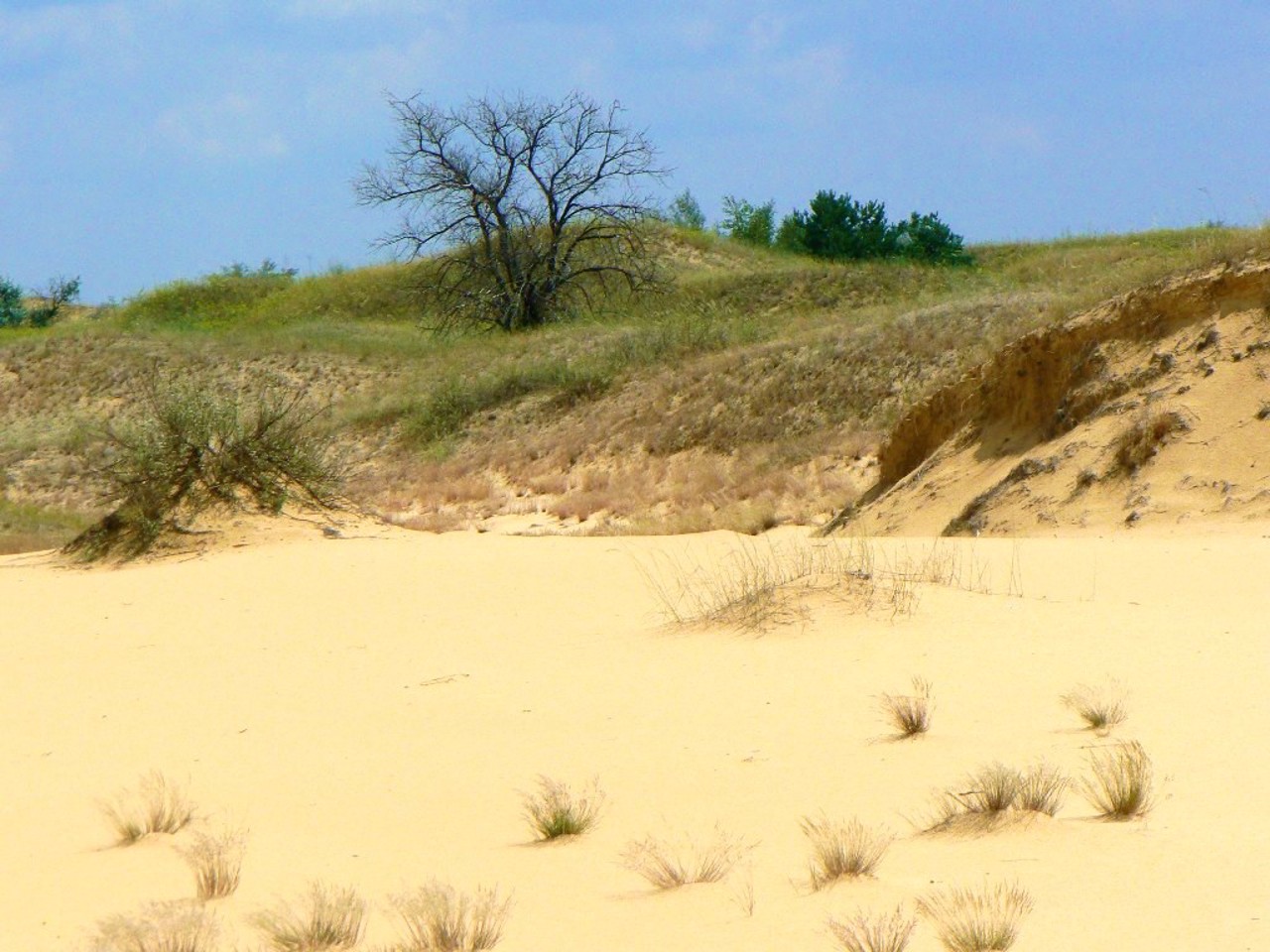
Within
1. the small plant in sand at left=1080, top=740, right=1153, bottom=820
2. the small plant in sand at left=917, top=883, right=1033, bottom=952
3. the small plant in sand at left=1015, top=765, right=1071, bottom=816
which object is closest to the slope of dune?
the small plant in sand at left=1080, top=740, right=1153, bottom=820

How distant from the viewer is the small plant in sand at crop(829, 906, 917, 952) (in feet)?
11.7

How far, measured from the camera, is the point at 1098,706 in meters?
5.64

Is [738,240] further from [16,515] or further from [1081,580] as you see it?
[1081,580]

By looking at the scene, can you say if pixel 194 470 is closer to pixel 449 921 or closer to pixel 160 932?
pixel 160 932

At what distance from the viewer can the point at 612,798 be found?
533 cm

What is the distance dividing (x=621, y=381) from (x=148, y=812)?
2937cm

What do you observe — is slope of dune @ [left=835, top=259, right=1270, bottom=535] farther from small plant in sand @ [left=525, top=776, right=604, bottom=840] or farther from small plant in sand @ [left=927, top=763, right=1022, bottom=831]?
small plant in sand @ [left=525, top=776, right=604, bottom=840]

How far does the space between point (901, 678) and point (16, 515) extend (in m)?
25.4

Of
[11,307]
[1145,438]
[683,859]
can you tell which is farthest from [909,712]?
[11,307]

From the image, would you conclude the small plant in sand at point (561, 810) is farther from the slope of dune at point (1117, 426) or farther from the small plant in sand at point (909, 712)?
the slope of dune at point (1117, 426)

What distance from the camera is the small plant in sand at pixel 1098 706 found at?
553 cm

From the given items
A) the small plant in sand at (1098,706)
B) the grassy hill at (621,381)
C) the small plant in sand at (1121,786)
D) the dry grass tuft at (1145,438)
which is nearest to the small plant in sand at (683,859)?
the small plant in sand at (1121,786)

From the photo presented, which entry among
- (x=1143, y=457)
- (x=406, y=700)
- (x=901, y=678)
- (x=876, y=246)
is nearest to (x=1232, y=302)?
(x=1143, y=457)

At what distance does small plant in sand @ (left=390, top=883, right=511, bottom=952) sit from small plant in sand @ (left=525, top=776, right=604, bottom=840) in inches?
26.1
